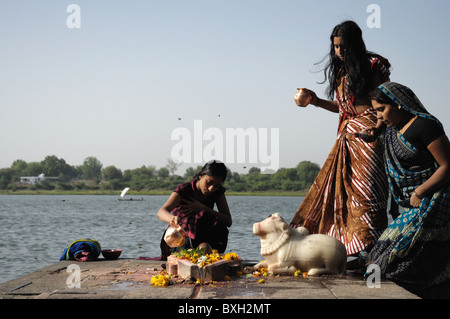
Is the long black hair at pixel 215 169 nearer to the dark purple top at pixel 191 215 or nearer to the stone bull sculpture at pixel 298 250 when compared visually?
the dark purple top at pixel 191 215

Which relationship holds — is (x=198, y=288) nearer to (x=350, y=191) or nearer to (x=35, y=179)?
(x=350, y=191)

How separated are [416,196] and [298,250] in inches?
46.3

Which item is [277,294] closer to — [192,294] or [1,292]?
[192,294]

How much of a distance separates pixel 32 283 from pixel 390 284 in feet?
11.0

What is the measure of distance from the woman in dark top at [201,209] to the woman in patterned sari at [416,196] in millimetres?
1804

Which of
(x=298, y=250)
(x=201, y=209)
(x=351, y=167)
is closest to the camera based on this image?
(x=298, y=250)

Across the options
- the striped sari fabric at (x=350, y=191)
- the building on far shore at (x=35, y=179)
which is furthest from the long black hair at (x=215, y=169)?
the building on far shore at (x=35, y=179)

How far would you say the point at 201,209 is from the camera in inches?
240

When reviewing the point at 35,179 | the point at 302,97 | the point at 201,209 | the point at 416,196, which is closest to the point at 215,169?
the point at 201,209

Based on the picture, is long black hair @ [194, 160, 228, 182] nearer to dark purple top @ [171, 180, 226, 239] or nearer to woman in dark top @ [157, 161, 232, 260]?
woman in dark top @ [157, 161, 232, 260]

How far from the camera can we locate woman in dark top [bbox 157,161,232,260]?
591 cm

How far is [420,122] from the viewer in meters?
4.77

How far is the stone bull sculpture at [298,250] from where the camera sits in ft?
16.3
